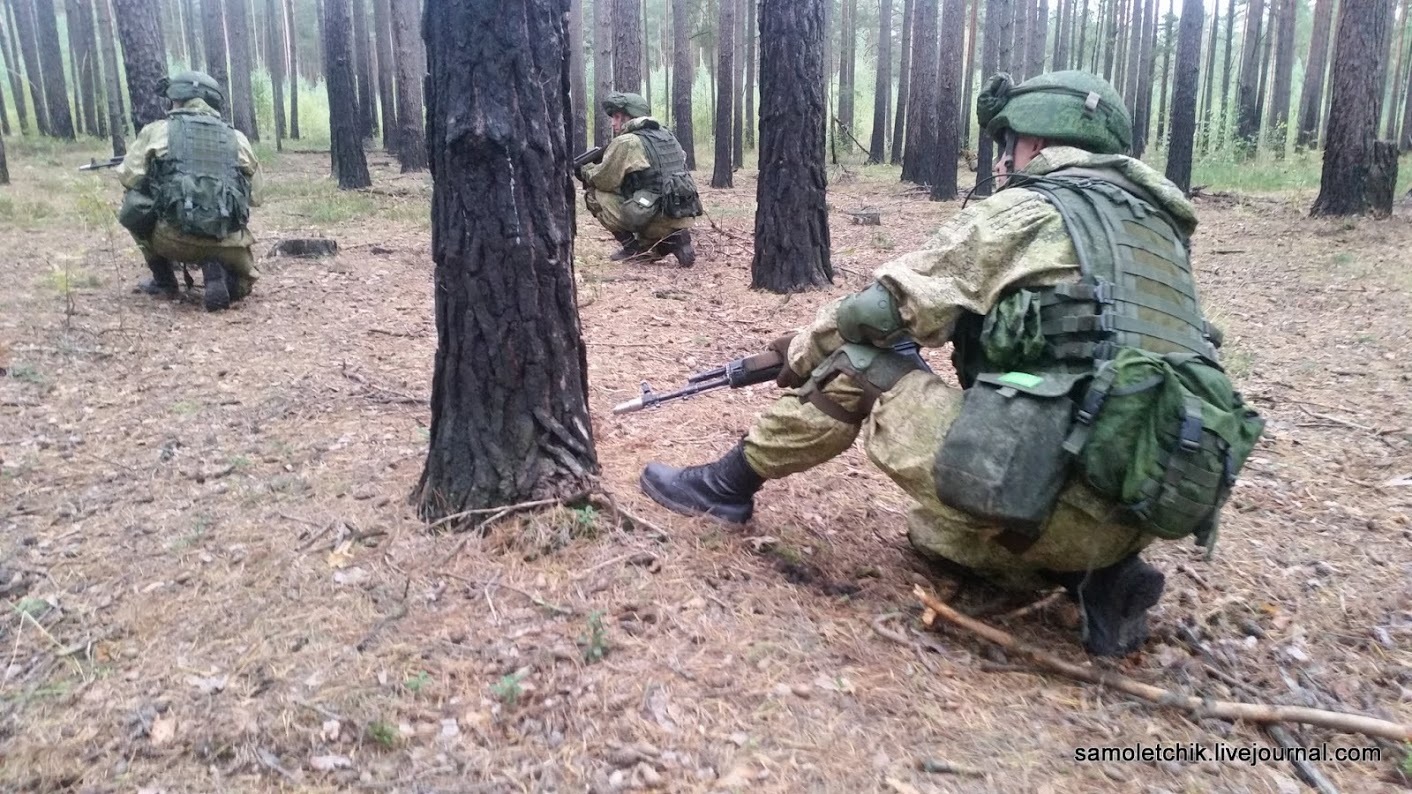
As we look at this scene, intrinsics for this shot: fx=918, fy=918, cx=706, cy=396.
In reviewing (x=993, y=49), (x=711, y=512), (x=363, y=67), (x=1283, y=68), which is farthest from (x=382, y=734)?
(x=1283, y=68)

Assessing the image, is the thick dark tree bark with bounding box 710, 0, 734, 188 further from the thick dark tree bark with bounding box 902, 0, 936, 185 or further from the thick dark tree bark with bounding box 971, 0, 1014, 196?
the thick dark tree bark with bounding box 971, 0, 1014, 196

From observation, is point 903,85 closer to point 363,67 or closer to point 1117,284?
point 363,67

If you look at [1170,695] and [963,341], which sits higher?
[963,341]

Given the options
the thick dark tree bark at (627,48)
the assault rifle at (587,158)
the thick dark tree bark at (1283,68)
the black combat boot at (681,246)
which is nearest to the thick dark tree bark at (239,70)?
the thick dark tree bark at (627,48)

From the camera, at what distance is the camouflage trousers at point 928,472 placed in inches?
101

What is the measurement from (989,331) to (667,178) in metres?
6.45

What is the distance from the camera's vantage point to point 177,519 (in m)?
3.39

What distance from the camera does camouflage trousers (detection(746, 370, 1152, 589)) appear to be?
2.56m

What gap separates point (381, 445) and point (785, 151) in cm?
440

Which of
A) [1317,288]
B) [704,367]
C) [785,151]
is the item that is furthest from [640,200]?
[1317,288]

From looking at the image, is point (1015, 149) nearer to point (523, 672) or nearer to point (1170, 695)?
point (1170, 695)

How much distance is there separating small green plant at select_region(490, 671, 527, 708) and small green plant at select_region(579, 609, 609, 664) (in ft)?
0.64

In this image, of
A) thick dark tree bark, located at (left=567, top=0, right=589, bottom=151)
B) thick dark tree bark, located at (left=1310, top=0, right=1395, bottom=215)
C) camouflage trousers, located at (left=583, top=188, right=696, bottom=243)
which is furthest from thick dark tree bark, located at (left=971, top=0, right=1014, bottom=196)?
thick dark tree bark, located at (left=567, top=0, right=589, bottom=151)

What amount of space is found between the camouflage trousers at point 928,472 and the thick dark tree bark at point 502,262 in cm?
73
